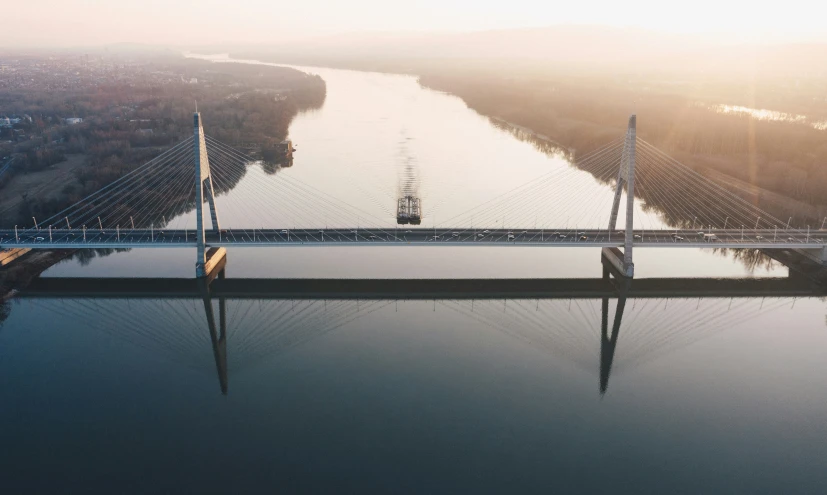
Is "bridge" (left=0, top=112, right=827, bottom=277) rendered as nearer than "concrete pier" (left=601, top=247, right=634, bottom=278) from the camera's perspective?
Yes

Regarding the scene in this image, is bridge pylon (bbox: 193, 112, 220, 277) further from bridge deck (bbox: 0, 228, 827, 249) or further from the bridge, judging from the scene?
bridge deck (bbox: 0, 228, 827, 249)

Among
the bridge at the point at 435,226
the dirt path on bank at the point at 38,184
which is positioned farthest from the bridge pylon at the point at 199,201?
the dirt path on bank at the point at 38,184

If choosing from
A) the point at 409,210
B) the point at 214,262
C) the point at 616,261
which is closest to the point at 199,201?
the point at 214,262

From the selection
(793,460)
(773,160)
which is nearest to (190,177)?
(793,460)

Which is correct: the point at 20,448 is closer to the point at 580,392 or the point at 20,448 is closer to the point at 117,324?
the point at 117,324

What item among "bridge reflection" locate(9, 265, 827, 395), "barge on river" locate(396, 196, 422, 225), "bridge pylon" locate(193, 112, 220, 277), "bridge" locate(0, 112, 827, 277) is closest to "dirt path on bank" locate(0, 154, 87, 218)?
"bridge" locate(0, 112, 827, 277)

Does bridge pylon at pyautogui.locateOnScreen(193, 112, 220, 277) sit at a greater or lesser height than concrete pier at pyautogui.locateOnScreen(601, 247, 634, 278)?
greater

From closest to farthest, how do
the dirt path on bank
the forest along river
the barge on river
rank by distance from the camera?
the forest along river < the barge on river < the dirt path on bank

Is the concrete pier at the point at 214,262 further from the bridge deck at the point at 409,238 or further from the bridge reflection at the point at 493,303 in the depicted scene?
the bridge deck at the point at 409,238
